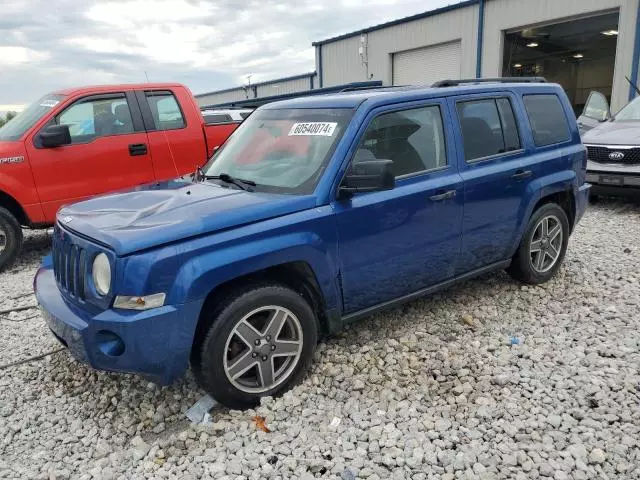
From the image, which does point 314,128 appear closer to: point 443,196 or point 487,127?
point 443,196

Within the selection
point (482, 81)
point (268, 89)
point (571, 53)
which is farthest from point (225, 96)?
point (482, 81)

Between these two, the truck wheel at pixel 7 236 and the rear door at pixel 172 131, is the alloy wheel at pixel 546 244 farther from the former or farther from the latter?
the truck wheel at pixel 7 236

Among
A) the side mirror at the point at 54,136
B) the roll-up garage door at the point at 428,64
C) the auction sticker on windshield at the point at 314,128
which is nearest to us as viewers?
the auction sticker on windshield at the point at 314,128

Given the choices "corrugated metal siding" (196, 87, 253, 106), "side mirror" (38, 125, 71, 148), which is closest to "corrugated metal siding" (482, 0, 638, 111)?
"side mirror" (38, 125, 71, 148)

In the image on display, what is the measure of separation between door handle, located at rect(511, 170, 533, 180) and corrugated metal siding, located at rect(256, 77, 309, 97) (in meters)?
22.4

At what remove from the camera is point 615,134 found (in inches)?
324

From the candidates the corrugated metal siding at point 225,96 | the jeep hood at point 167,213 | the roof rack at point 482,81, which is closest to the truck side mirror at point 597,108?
the roof rack at point 482,81

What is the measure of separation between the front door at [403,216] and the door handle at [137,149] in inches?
163

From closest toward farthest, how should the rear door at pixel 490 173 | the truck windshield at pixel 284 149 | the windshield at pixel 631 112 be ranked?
the truck windshield at pixel 284 149
the rear door at pixel 490 173
the windshield at pixel 631 112

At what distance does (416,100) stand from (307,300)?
5.44ft

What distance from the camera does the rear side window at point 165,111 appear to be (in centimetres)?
707

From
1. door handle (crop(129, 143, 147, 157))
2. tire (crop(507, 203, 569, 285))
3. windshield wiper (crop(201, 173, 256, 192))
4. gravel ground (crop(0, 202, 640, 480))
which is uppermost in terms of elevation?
windshield wiper (crop(201, 173, 256, 192))

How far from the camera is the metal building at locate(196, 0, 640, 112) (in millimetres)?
14285

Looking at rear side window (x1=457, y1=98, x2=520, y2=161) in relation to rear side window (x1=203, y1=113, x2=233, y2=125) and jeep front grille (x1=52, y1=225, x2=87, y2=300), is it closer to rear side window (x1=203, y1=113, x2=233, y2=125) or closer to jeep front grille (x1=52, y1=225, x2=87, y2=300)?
jeep front grille (x1=52, y1=225, x2=87, y2=300)
